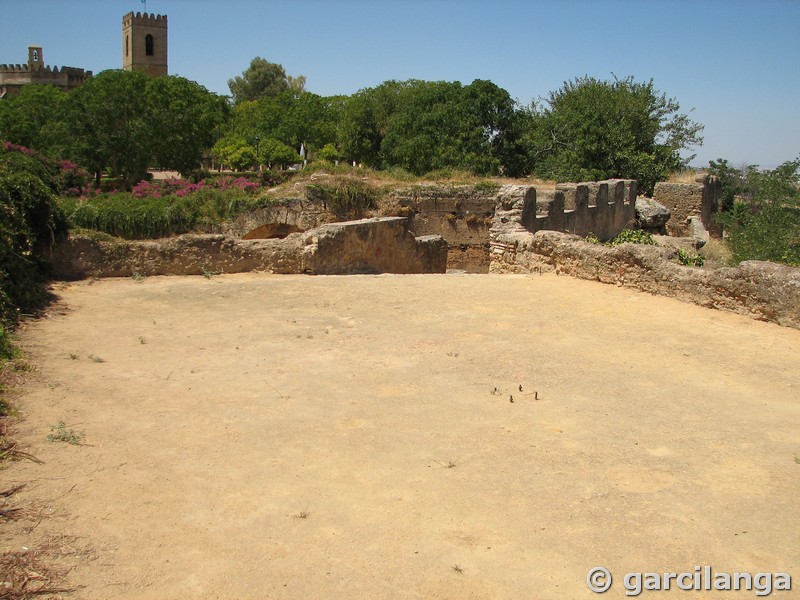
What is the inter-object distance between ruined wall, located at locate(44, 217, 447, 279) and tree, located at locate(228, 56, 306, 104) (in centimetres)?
6674

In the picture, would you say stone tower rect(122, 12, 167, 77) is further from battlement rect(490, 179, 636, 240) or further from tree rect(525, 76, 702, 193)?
battlement rect(490, 179, 636, 240)

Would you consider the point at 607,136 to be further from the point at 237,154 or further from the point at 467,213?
the point at 237,154

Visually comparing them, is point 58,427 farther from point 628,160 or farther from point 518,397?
point 628,160

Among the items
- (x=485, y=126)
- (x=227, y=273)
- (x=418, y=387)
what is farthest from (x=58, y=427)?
(x=485, y=126)

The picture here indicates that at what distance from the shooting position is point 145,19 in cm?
7225

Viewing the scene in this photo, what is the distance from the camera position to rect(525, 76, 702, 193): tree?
26156 millimetres

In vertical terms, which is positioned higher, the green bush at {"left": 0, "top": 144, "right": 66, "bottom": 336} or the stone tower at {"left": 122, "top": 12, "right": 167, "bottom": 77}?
the stone tower at {"left": 122, "top": 12, "right": 167, "bottom": 77}

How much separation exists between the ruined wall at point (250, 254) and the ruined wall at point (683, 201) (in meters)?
14.6

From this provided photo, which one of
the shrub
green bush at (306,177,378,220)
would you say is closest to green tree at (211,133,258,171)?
green bush at (306,177,378,220)

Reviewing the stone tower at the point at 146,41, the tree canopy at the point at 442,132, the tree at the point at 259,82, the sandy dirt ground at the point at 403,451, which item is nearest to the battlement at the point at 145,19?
the stone tower at the point at 146,41

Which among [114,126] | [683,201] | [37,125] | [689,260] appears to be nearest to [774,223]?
[683,201]

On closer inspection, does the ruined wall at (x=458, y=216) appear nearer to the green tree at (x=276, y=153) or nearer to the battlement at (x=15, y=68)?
the green tree at (x=276, y=153)

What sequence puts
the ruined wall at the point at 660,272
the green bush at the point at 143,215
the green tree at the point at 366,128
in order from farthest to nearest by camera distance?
the green tree at the point at 366,128 → the green bush at the point at 143,215 → the ruined wall at the point at 660,272

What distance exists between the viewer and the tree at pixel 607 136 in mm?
26156
